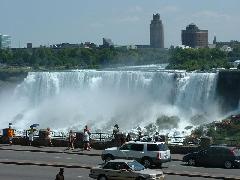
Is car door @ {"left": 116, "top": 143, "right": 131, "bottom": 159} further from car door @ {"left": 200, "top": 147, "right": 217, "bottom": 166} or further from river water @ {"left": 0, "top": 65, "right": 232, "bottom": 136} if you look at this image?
river water @ {"left": 0, "top": 65, "right": 232, "bottom": 136}

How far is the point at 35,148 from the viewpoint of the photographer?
3253 centimetres

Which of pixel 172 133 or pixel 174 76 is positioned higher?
pixel 174 76

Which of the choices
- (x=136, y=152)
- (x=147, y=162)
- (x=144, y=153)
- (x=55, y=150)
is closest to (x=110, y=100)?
(x=55, y=150)

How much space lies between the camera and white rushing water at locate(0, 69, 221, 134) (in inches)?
2766

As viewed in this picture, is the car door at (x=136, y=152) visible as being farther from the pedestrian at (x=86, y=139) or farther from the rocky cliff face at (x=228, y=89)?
the rocky cliff face at (x=228, y=89)

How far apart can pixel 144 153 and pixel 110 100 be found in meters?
54.1

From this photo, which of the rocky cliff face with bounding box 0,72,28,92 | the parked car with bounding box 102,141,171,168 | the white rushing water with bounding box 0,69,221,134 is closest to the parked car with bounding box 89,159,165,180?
the parked car with bounding box 102,141,171,168

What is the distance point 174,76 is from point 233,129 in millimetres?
22901

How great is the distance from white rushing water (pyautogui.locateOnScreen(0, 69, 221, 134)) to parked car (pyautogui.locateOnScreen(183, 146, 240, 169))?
38.0 meters

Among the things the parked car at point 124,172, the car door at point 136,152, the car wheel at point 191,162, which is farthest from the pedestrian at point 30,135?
the parked car at point 124,172

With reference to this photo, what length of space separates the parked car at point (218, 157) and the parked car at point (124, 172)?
532 cm

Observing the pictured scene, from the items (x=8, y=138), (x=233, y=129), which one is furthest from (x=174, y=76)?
(x=8, y=138)

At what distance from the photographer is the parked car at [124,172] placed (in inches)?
811

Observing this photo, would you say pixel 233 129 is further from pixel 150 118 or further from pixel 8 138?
pixel 8 138
